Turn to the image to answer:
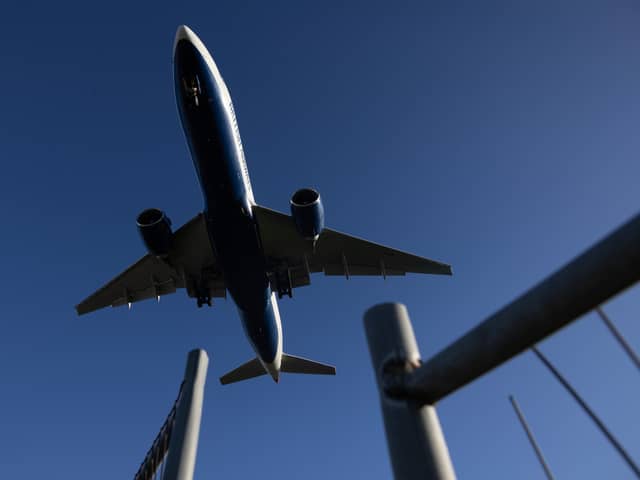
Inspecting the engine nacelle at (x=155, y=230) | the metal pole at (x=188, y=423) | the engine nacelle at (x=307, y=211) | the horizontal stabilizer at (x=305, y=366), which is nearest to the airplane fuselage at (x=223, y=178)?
the engine nacelle at (x=307, y=211)

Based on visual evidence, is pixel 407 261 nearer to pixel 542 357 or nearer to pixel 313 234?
pixel 313 234

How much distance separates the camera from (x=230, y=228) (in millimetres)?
12562

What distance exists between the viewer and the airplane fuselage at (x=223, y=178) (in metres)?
11.4

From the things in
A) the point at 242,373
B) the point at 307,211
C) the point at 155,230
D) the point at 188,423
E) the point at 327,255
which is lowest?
the point at 188,423

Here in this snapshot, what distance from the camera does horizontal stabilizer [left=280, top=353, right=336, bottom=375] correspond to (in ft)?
59.4

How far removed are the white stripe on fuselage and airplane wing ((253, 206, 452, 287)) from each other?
3.74 feet

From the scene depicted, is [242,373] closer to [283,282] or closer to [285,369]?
[285,369]

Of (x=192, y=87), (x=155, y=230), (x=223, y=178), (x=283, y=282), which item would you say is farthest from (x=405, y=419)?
(x=283, y=282)

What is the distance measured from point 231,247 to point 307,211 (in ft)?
8.65

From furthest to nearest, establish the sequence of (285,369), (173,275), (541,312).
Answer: (285,369) → (173,275) → (541,312)

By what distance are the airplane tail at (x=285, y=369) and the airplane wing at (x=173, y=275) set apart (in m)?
3.60

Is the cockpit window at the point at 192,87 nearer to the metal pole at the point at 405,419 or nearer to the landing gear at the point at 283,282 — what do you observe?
the landing gear at the point at 283,282

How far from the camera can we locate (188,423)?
12.7 feet

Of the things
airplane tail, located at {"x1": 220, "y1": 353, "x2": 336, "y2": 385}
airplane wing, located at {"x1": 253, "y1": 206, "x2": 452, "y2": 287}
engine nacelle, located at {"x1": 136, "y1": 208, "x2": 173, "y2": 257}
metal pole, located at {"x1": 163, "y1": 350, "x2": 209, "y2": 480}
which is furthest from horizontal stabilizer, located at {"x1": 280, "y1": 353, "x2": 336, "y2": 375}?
metal pole, located at {"x1": 163, "y1": 350, "x2": 209, "y2": 480}
